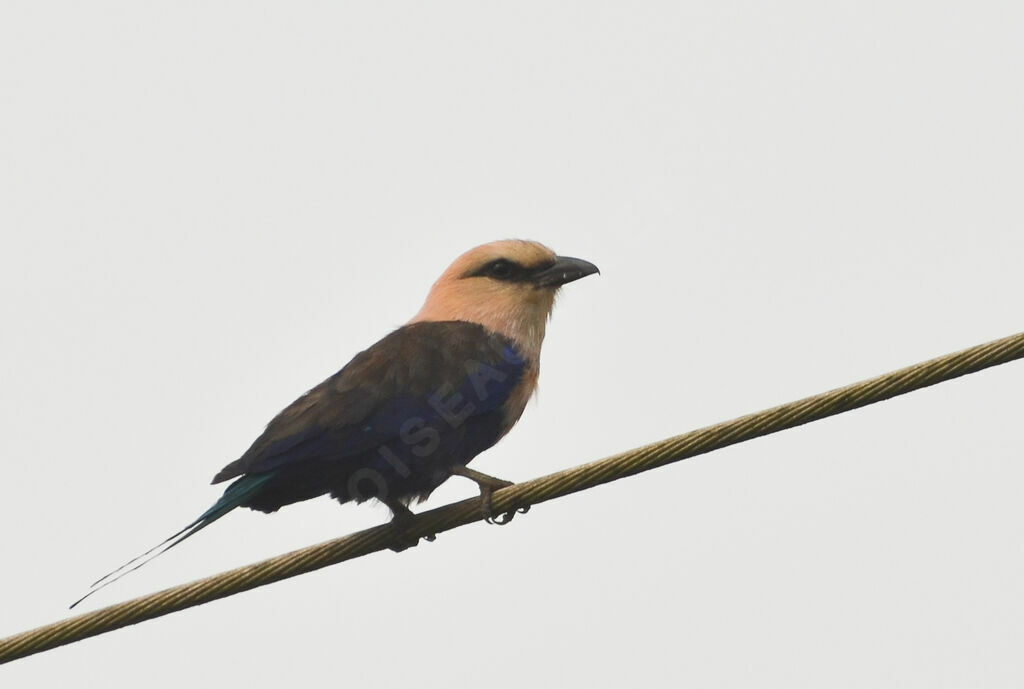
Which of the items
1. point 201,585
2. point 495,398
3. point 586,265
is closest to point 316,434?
point 495,398

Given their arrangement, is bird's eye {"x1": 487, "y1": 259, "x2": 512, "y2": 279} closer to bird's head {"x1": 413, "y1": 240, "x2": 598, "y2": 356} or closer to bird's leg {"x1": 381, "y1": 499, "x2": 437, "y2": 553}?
bird's head {"x1": 413, "y1": 240, "x2": 598, "y2": 356}

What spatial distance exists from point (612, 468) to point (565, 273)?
2.77 meters

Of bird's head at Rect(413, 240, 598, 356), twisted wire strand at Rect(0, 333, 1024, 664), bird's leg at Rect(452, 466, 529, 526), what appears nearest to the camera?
twisted wire strand at Rect(0, 333, 1024, 664)

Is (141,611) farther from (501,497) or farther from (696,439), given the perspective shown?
(696,439)

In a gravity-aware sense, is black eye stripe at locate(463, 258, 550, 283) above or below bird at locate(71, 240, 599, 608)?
above

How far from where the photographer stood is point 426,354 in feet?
22.8

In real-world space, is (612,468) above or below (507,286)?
below

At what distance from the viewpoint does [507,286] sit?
7.61 meters

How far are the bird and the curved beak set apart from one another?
0.80ft

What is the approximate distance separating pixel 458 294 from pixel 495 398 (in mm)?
884

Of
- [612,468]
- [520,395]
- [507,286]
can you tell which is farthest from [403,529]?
[507,286]

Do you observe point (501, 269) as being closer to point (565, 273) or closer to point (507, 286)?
point (507, 286)

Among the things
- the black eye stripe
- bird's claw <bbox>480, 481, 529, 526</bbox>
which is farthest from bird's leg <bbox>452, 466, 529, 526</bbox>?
the black eye stripe

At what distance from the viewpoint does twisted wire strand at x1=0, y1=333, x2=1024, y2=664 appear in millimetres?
4676
